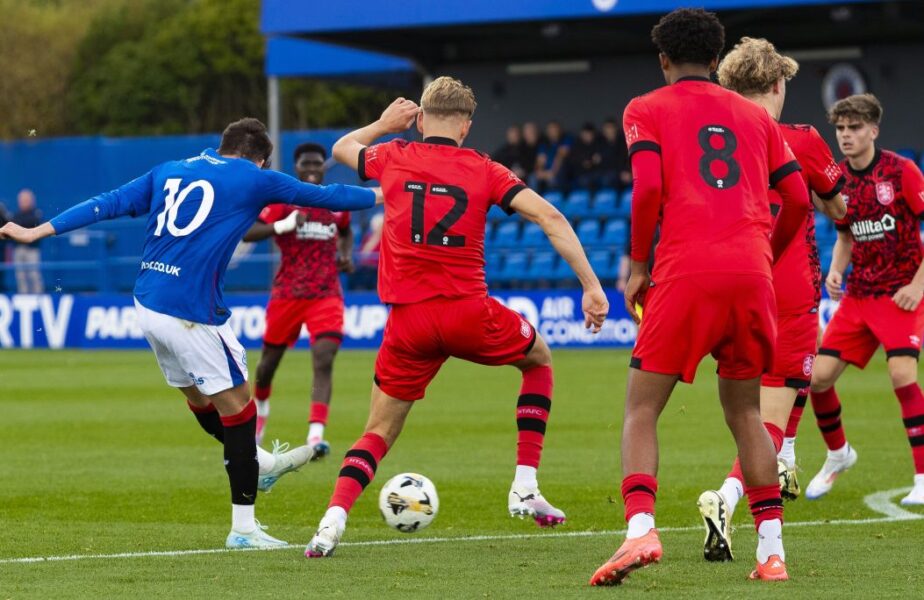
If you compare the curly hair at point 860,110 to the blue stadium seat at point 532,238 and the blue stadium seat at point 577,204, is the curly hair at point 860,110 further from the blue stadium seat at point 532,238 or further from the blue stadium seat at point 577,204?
the blue stadium seat at point 577,204

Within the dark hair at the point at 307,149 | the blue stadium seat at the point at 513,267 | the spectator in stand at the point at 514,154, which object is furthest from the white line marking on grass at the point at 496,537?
the spectator in stand at the point at 514,154

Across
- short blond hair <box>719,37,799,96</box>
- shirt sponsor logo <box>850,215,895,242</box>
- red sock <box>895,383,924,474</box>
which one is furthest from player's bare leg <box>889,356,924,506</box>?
short blond hair <box>719,37,799,96</box>

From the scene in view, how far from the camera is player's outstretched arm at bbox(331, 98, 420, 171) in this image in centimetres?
786

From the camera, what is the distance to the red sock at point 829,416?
1009 cm

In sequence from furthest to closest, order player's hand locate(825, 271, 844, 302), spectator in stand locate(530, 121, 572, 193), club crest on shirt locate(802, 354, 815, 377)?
spectator in stand locate(530, 121, 572, 193)
player's hand locate(825, 271, 844, 302)
club crest on shirt locate(802, 354, 815, 377)

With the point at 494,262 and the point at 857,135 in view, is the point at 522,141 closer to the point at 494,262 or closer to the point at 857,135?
the point at 494,262

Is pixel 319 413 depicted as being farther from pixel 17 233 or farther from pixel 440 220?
pixel 440 220

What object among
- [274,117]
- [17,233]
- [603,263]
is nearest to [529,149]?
[603,263]

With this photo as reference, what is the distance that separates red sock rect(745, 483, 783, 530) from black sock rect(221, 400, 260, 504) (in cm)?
259

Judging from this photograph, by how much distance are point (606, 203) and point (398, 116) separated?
64.4 ft

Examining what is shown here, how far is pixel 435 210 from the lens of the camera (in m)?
7.58

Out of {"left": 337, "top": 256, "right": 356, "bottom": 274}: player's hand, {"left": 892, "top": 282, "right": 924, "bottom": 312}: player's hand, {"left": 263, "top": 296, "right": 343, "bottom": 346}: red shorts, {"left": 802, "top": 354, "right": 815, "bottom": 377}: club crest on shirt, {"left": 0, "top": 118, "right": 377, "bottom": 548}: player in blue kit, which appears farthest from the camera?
{"left": 337, "top": 256, "right": 356, "bottom": 274}: player's hand

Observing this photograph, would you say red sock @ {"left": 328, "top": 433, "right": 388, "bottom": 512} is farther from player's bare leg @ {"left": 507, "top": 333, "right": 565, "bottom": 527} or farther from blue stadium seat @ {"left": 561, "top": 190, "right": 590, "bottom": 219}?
blue stadium seat @ {"left": 561, "top": 190, "right": 590, "bottom": 219}

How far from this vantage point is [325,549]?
7.45 meters
